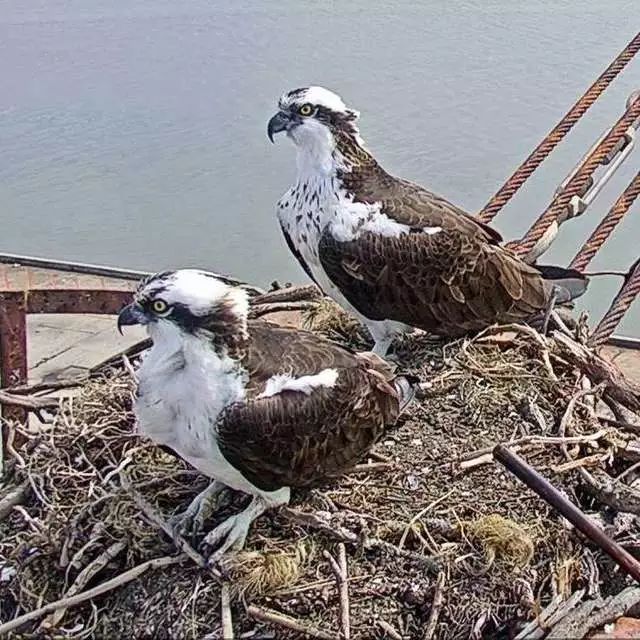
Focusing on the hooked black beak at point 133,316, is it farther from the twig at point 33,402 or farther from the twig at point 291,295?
the twig at point 291,295

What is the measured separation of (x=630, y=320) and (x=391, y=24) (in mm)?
3316

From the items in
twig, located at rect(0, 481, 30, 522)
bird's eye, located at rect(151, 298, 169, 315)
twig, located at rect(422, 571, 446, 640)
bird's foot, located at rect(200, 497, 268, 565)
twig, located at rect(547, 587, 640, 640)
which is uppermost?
bird's eye, located at rect(151, 298, 169, 315)

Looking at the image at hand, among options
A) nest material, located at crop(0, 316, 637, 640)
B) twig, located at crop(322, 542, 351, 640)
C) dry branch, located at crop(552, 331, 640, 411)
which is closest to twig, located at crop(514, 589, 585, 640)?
nest material, located at crop(0, 316, 637, 640)

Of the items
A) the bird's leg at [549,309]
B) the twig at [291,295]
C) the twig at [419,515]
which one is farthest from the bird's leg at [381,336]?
the twig at [419,515]

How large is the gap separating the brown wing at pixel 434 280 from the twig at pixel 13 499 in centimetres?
126

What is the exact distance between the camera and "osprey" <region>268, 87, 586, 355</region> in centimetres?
398

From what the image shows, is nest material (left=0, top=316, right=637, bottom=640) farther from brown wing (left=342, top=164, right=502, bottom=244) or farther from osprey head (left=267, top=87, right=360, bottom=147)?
osprey head (left=267, top=87, right=360, bottom=147)

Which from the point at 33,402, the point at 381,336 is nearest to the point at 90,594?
the point at 33,402

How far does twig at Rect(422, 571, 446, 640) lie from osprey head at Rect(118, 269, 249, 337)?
87cm

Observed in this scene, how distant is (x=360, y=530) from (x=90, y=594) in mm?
753

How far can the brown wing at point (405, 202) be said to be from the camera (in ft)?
13.2

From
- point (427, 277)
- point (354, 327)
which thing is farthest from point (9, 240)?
point (427, 277)

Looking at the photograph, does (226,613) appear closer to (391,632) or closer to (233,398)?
(391,632)

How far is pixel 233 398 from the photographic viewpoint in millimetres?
2992
